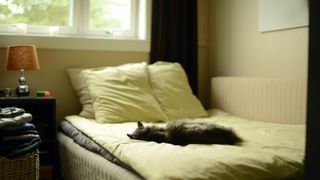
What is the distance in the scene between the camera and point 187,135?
1.80 meters

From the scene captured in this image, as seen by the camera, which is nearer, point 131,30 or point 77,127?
point 77,127

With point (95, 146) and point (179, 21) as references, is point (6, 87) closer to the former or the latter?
point (95, 146)

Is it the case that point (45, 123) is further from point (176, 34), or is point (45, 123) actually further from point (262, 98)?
point (262, 98)

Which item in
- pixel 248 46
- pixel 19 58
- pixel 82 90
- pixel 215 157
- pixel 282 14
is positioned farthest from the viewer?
pixel 248 46

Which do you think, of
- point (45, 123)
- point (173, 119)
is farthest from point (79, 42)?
point (173, 119)

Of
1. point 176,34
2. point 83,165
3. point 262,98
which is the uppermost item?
point 176,34

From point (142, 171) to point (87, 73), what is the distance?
1551mm

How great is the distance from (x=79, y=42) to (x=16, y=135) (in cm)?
113

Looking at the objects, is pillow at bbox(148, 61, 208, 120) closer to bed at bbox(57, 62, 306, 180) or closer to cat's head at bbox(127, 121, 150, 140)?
bed at bbox(57, 62, 306, 180)

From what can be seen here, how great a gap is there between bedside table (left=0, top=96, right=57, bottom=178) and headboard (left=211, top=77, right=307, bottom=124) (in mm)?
1380

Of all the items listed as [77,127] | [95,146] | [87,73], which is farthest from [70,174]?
[87,73]

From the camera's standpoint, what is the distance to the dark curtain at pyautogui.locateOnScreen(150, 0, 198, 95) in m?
3.24

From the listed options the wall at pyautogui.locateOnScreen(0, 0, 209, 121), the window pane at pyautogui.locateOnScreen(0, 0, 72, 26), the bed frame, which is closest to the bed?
the bed frame

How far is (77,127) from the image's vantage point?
237 cm
